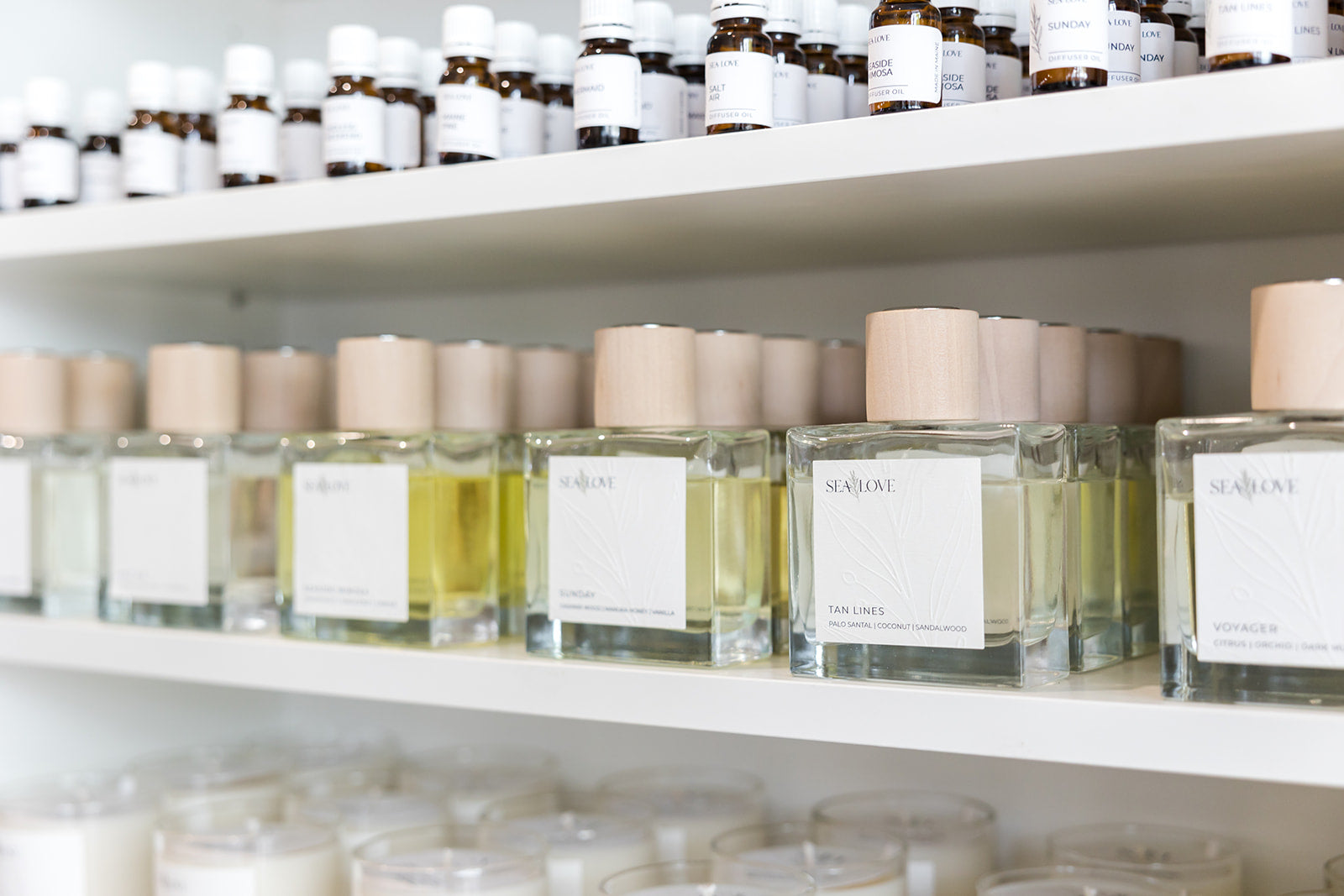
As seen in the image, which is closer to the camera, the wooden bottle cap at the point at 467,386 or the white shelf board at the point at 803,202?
the white shelf board at the point at 803,202

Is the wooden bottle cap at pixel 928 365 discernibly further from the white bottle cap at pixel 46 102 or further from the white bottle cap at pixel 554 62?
the white bottle cap at pixel 46 102

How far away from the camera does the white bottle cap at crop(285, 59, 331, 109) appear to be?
29.9 inches

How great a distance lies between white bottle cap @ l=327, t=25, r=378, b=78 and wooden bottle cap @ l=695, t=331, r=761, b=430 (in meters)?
0.23

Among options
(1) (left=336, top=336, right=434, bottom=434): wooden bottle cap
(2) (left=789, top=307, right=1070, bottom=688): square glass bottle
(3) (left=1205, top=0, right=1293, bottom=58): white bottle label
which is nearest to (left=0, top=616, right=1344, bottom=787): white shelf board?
(2) (left=789, top=307, right=1070, bottom=688): square glass bottle

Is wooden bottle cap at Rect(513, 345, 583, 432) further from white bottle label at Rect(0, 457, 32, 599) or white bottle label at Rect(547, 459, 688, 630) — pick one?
white bottle label at Rect(0, 457, 32, 599)

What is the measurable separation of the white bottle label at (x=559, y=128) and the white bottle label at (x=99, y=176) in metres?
0.31

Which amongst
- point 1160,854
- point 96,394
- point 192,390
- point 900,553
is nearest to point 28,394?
point 96,394

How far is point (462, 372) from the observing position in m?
0.72

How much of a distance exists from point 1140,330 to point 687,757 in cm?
39

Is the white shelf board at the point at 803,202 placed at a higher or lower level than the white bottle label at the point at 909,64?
lower

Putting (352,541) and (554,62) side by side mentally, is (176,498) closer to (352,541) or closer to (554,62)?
(352,541)

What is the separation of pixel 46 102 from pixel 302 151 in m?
0.18

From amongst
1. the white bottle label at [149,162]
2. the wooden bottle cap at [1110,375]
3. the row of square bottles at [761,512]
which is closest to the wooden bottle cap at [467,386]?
the row of square bottles at [761,512]

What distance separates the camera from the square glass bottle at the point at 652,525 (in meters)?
0.57
